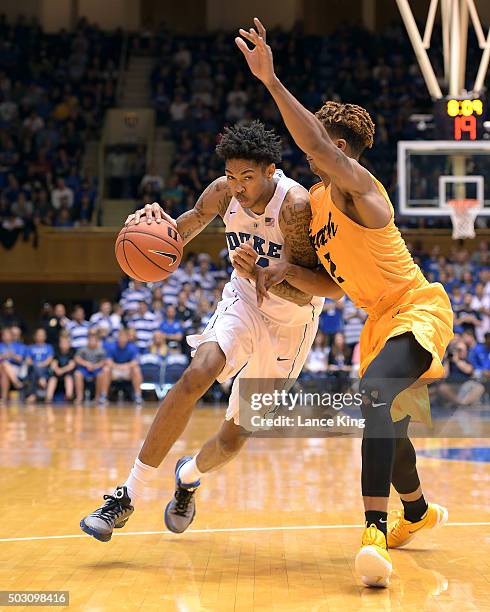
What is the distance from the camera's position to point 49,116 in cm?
2266

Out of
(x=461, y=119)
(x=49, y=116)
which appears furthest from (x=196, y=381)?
(x=49, y=116)

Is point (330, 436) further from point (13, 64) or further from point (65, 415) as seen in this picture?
point (13, 64)

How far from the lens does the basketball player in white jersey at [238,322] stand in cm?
479

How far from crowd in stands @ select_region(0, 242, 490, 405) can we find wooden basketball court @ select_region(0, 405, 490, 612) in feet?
17.6

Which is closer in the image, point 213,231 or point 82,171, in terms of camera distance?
point 213,231

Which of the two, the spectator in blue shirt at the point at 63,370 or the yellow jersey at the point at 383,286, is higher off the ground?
the yellow jersey at the point at 383,286

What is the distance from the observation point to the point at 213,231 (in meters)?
19.2

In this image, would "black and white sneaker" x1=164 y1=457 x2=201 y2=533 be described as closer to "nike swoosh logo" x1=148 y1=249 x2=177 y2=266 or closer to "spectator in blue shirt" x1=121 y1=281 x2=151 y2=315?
"nike swoosh logo" x1=148 y1=249 x2=177 y2=266

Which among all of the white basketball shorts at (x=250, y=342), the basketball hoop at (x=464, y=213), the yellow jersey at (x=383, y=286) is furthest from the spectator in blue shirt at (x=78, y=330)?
the yellow jersey at (x=383, y=286)

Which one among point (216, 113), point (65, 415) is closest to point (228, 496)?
point (65, 415)

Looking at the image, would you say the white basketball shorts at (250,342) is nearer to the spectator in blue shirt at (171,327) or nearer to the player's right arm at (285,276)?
the player's right arm at (285,276)

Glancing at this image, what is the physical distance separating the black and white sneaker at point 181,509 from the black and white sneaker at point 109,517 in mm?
432

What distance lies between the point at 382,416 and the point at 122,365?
11.3m

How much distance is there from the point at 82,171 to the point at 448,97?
10.4m
